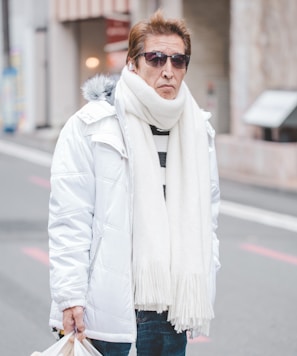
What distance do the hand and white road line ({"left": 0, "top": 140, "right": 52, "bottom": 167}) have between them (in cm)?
1380

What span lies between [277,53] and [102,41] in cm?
980

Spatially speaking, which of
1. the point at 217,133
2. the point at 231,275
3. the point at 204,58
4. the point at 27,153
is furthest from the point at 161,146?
the point at 204,58

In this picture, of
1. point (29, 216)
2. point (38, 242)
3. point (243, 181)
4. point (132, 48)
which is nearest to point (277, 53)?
point (243, 181)

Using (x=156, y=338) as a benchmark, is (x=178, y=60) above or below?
above

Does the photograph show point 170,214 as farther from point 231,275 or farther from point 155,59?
point 231,275

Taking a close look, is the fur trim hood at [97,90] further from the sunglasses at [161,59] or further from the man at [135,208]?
the sunglasses at [161,59]

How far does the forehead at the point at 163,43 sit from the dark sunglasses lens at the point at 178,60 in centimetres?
2

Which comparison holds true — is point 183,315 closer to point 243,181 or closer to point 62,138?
point 62,138

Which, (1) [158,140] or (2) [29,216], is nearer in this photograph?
(1) [158,140]

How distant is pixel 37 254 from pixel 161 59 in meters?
5.69

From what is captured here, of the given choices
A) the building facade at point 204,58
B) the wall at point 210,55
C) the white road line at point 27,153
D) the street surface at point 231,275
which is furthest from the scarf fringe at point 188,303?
the wall at point 210,55

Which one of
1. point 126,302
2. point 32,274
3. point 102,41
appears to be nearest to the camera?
point 126,302

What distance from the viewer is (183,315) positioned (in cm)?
321

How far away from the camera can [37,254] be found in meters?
8.66
